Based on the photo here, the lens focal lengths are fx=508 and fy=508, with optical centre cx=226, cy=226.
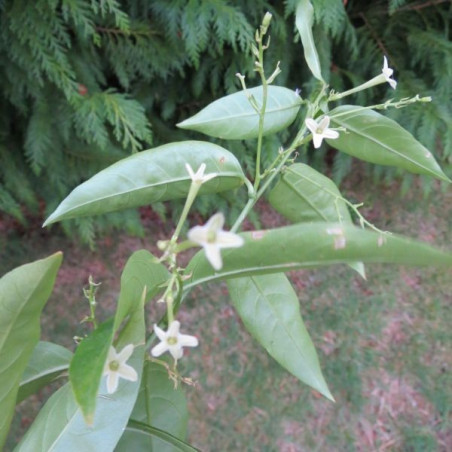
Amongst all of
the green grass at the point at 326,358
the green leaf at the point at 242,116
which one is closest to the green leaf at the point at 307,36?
the green leaf at the point at 242,116

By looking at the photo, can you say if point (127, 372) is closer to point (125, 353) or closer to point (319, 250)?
point (125, 353)

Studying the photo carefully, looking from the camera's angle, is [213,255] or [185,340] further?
[185,340]

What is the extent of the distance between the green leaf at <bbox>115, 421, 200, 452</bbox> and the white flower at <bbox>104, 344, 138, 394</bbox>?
4.3 inches

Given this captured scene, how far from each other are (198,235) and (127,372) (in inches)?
7.4

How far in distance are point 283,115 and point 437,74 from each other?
1.50 metres

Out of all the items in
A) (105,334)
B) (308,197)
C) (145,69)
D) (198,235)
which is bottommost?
(145,69)

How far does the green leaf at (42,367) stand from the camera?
1.82 feet

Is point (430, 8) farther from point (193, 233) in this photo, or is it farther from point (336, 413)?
point (193, 233)

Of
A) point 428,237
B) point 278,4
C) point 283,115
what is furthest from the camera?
point 428,237

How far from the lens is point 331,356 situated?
1949 mm

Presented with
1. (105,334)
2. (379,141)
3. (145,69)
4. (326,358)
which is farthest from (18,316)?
(326,358)

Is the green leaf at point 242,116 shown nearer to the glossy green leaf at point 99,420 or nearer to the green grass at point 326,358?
the glossy green leaf at point 99,420

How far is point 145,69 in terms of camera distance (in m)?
1.70

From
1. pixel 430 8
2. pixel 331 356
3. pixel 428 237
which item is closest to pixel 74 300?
pixel 331 356
